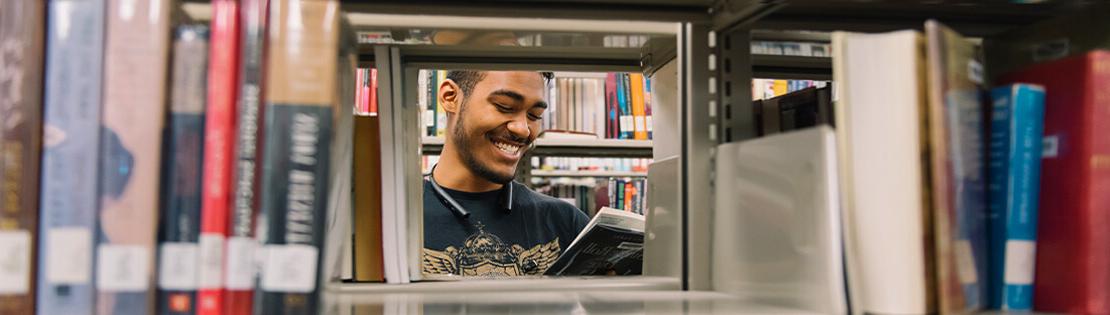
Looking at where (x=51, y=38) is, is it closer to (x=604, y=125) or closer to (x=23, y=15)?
(x=23, y=15)

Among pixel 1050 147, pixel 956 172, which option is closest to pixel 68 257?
pixel 956 172

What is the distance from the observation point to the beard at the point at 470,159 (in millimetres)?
2008

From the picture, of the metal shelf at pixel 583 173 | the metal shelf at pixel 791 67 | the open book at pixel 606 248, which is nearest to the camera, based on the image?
Result: the metal shelf at pixel 791 67

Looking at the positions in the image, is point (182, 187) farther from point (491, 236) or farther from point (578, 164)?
point (578, 164)

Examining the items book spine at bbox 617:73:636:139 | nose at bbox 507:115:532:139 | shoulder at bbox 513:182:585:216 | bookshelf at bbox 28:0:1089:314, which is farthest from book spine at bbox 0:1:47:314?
book spine at bbox 617:73:636:139

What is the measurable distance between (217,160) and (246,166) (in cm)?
2

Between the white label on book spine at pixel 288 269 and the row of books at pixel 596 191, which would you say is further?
the row of books at pixel 596 191

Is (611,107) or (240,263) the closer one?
(240,263)

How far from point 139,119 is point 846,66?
561 mm

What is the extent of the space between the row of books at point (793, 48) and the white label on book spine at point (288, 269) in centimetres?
56

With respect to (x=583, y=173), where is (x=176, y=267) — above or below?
below

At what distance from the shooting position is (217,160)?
0.51 metres

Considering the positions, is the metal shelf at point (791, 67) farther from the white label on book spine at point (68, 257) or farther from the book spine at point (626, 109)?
the book spine at point (626, 109)

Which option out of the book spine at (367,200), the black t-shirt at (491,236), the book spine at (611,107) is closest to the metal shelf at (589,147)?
the black t-shirt at (491,236)
